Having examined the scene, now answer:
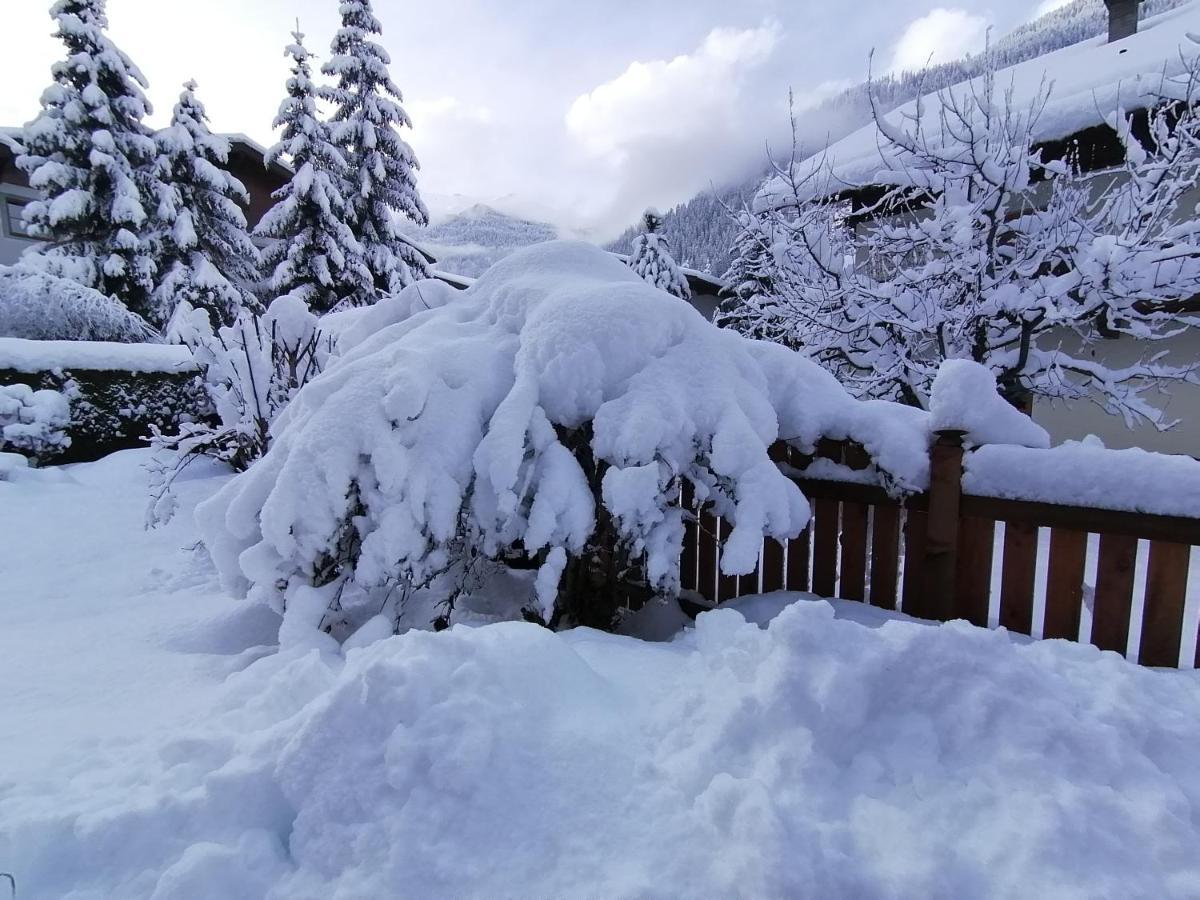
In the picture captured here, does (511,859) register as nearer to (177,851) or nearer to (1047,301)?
(177,851)

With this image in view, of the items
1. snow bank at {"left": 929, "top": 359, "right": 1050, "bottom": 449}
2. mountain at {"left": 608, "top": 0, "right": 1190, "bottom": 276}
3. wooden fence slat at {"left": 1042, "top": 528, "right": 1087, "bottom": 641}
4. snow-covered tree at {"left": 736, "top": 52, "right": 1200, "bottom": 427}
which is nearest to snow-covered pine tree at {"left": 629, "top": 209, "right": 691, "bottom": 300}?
mountain at {"left": 608, "top": 0, "right": 1190, "bottom": 276}

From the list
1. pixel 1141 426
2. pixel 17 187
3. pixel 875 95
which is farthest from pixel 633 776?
pixel 17 187

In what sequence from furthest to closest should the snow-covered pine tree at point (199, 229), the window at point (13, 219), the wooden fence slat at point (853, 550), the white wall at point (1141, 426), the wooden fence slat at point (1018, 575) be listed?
1. the window at point (13, 219)
2. the snow-covered pine tree at point (199, 229)
3. the white wall at point (1141, 426)
4. the wooden fence slat at point (853, 550)
5. the wooden fence slat at point (1018, 575)

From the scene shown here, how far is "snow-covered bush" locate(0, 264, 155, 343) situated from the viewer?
323 inches

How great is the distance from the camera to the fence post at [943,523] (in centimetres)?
284

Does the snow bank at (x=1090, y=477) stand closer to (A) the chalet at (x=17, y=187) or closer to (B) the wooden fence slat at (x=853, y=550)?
(B) the wooden fence slat at (x=853, y=550)

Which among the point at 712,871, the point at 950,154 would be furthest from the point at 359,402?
the point at 950,154

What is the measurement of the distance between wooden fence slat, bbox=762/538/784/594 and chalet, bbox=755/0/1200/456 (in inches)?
196

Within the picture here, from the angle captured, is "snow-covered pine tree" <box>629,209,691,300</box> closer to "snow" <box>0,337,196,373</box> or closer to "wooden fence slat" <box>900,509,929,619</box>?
"snow" <box>0,337,196,373</box>

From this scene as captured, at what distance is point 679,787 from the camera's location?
153 cm

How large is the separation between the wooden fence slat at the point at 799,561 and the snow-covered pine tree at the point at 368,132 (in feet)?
45.3

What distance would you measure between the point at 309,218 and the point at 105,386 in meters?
8.76

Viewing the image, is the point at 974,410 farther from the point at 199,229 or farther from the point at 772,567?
the point at 199,229

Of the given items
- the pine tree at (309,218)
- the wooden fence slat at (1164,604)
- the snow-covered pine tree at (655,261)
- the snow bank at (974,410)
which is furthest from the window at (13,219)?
the wooden fence slat at (1164,604)
